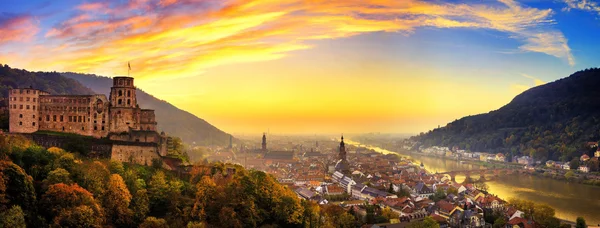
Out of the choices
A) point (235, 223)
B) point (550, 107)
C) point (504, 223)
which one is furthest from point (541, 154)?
point (235, 223)

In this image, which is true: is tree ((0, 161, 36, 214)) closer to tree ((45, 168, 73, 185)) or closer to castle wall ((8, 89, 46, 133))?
tree ((45, 168, 73, 185))

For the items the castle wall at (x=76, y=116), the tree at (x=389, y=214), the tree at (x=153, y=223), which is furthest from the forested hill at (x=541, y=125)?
the tree at (x=153, y=223)

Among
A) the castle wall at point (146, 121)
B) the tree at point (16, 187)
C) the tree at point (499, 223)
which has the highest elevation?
the castle wall at point (146, 121)

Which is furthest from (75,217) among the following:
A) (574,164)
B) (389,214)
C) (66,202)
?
(574,164)

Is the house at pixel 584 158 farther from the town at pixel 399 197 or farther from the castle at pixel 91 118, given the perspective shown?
the castle at pixel 91 118

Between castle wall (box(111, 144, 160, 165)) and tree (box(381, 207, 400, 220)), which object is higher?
castle wall (box(111, 144, 160, 165))

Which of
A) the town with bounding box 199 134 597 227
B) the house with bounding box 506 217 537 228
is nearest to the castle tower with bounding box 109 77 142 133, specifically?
the town with bounding box 199 134 597 227

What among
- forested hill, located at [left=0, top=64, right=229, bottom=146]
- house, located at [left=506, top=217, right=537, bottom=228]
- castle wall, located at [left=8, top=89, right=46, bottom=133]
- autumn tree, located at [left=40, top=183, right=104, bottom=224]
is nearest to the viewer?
autumn tree, located at [left=40, top=183, right=104, bottom=224]

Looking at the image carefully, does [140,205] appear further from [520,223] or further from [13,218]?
[520,223]
